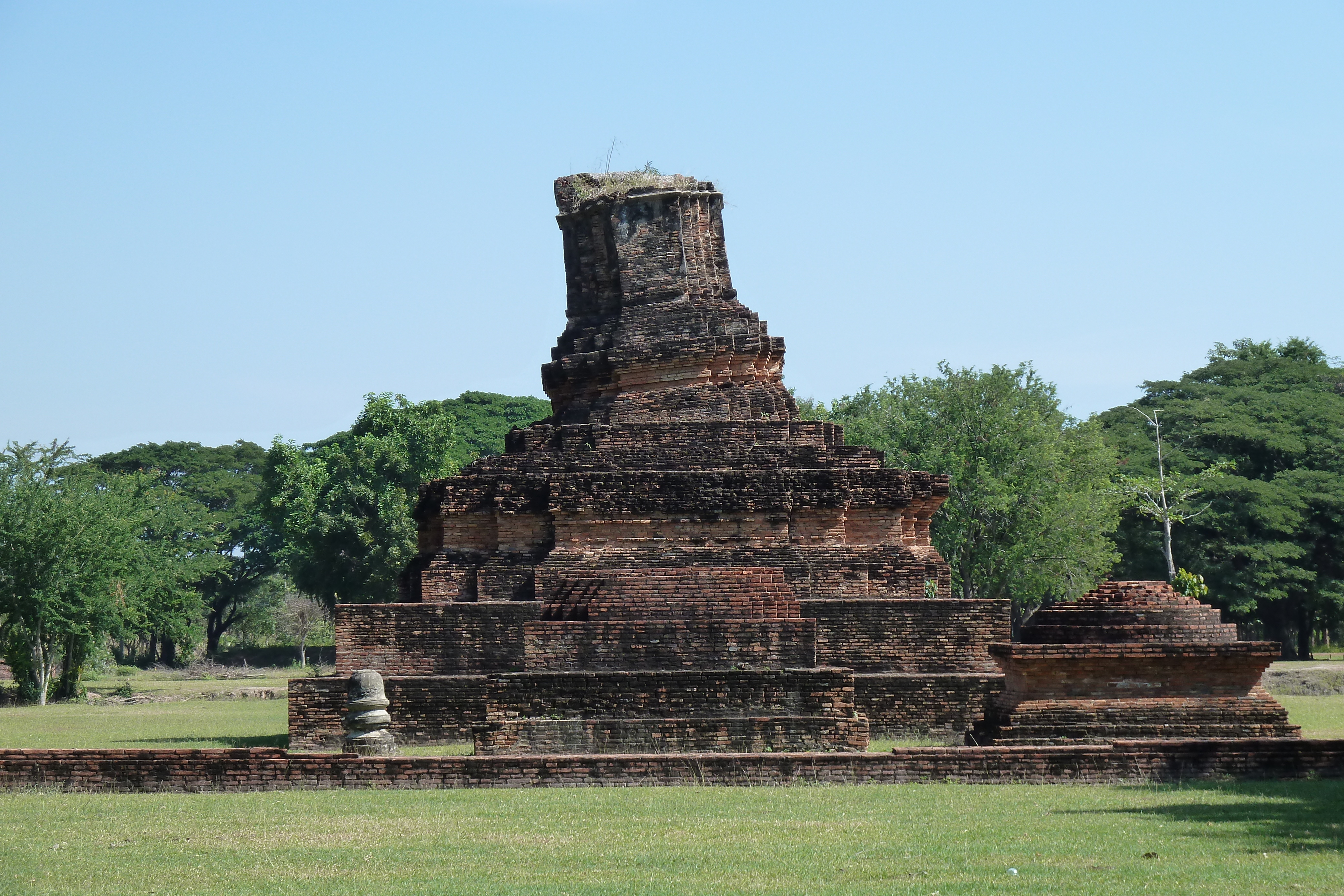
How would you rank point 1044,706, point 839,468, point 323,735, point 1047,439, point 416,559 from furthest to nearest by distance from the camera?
point 1047,439, point 416,559, point 839,468, point 323,735, point 1044,706

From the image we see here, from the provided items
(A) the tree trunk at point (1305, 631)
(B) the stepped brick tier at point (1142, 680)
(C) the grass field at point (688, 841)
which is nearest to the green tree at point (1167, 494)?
(A) the tree trunk at point (1305, 631)

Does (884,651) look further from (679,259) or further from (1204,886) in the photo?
(1204,886)

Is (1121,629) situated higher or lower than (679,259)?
lower

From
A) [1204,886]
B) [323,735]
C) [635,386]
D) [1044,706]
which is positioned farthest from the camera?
[635,386]

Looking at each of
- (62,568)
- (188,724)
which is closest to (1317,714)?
(188,724)

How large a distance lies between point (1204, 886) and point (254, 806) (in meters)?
7.60

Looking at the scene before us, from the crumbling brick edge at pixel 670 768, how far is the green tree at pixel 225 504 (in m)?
49.4

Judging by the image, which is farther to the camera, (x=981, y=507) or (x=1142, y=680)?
(x=981, y=507)

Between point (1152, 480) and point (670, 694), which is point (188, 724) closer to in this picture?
point (670, 694)

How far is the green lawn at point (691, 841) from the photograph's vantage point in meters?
9.49

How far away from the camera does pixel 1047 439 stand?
4047 centimetres

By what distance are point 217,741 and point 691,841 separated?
1258cm

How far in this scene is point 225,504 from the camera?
260ft

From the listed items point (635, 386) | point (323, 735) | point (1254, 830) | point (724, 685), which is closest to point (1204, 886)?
point (1254, 830)
